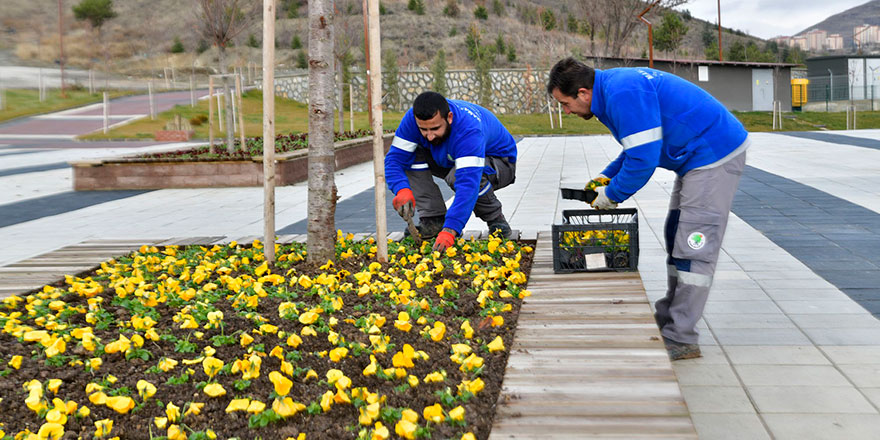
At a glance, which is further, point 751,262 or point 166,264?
point 751,262

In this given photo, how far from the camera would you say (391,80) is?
32.6 metres

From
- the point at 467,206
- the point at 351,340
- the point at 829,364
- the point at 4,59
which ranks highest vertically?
the point at 4,59

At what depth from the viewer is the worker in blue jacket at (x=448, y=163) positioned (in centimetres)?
421

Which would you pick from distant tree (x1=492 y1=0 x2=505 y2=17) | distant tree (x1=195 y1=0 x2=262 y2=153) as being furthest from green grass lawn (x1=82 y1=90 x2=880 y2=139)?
distant tree (x1=492 y1=0 x2=505 y2=17)

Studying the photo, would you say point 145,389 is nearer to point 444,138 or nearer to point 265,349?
point 265,349

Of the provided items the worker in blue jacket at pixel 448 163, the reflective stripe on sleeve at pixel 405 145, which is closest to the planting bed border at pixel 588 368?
the worker in blue jacket at pixel 448 163

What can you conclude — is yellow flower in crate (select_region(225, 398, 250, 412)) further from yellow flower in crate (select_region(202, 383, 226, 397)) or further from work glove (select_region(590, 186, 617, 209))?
work glove (select_region(590, 186, 617, 209))

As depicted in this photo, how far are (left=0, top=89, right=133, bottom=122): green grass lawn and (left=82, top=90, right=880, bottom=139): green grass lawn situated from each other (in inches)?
345

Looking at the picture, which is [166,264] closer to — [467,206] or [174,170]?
[467,206]

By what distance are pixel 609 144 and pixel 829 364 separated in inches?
572

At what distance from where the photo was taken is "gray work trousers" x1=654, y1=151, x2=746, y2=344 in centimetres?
326

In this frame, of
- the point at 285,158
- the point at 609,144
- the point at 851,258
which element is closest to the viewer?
the point at 851,258

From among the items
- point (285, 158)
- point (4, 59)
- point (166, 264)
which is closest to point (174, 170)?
point (285, 158)

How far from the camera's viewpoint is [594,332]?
2578mm
